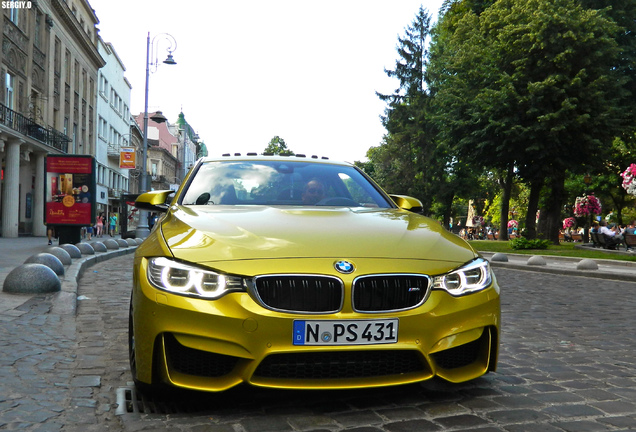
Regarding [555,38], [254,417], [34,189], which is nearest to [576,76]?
[555,38]

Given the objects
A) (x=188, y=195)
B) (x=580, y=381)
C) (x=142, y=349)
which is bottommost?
(x=580, y=381)

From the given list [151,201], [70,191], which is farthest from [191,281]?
[70,191]

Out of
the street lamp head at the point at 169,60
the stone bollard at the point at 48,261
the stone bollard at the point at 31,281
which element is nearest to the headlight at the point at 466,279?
the stone bollard at the point at 31,281

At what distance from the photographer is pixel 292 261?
3.25m

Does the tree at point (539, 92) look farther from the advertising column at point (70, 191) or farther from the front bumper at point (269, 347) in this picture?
the front bumper at point (269, 347)

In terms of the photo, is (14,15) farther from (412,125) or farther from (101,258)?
(412,125)

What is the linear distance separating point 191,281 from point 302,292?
0.55 meters

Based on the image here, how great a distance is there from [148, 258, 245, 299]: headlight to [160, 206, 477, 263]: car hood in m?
0.06

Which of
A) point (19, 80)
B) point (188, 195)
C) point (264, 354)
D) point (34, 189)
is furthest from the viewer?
point (34, 189)

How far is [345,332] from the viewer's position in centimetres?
316

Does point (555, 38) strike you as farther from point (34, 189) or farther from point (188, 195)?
point (34, 189)

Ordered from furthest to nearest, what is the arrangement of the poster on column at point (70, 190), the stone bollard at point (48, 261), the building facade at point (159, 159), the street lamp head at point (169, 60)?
the building facade at point (159, 159)
the street lamp head at point (169, 60)
the poster on column at point (70, 190)
the stone bollard at point (48, 261)

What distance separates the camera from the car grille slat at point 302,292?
3.17 metres

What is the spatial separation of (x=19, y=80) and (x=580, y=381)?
3171cm
